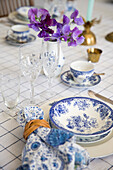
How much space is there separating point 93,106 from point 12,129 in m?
0.27

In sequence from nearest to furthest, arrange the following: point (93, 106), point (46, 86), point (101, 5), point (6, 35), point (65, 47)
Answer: point (93, 106)
point (46, 86)
point (65, 47)
point (6, 35)
point (101, 5)

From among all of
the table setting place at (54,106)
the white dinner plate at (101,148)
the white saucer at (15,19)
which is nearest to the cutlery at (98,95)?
the table setting place at (54,106)

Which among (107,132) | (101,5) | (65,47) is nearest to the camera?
(107,132)

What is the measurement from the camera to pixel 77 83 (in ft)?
3.28

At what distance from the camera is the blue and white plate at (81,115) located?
0.71 metres

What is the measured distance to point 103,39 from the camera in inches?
62.5

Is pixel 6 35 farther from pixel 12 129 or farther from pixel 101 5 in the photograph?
pixel 101 5

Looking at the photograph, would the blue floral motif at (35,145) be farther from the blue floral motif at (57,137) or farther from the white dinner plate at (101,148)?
the white dinner plate at (101,148)

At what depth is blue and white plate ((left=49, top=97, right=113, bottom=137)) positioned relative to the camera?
0.71 meters

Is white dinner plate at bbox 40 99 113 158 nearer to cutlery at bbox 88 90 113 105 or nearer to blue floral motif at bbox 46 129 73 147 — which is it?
blue floral motif at bbox 46 129 73 147

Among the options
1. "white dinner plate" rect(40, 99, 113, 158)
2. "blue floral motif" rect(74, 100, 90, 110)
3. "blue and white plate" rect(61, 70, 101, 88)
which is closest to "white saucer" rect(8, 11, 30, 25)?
"blue and white plate" rect(61, 70, 101, 88)

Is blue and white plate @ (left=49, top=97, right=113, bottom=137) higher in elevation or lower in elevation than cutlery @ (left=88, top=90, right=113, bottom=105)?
higher

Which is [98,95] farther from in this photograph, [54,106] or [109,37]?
[109,37]

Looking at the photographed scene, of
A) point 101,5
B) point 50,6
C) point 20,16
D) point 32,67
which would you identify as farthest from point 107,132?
point 101,5
